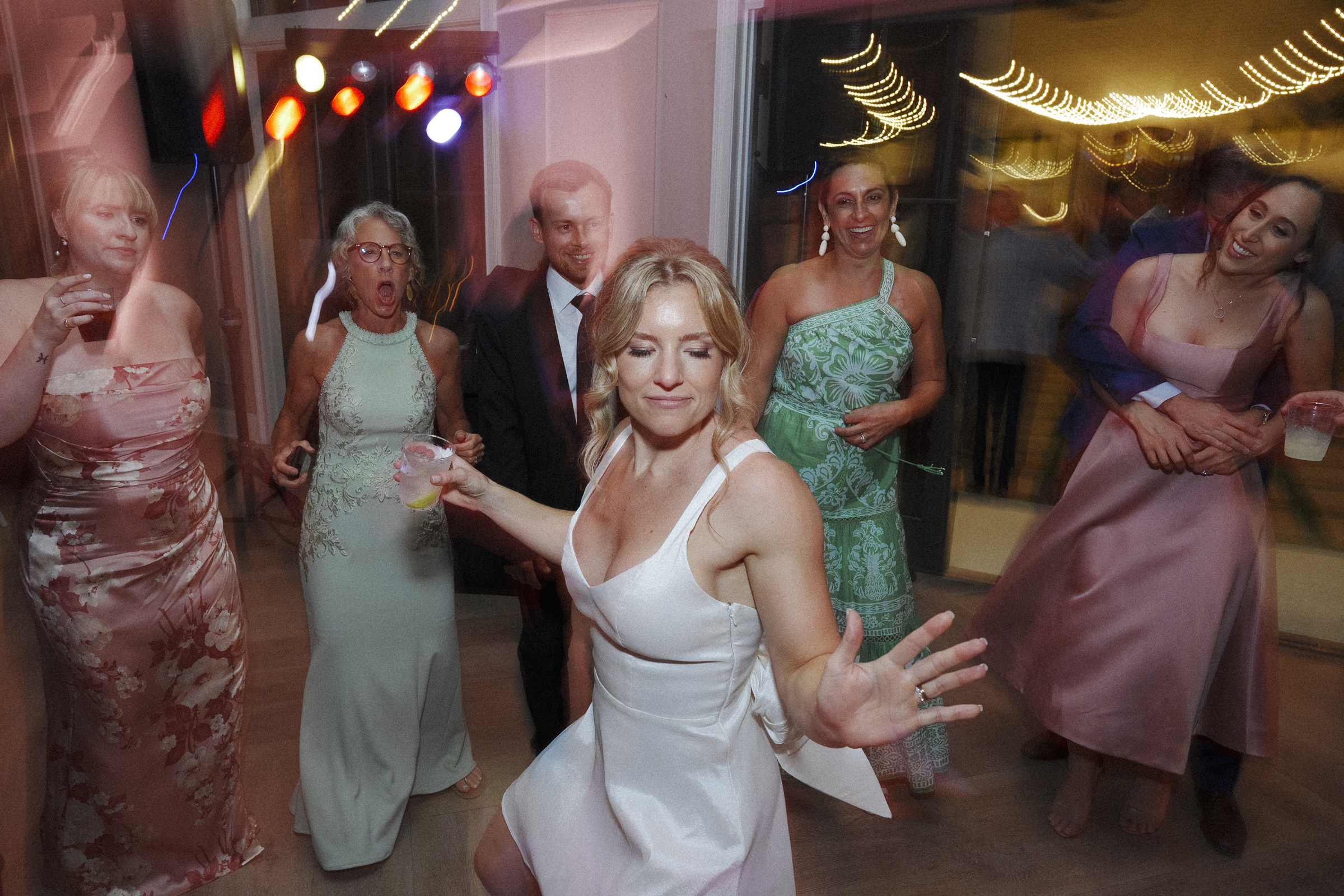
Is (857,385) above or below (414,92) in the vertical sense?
below

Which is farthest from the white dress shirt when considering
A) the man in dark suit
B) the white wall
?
the white wall

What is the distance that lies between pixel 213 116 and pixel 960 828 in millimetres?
1920

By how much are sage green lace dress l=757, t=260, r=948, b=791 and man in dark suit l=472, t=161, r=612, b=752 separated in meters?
0.45

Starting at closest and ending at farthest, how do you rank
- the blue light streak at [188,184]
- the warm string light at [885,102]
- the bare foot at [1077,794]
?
1. the blue light streak at [188,184]
2. the bare foot at [1077,794]
3. the warm string light at [885,102]

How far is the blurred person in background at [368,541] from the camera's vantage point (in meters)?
1.43

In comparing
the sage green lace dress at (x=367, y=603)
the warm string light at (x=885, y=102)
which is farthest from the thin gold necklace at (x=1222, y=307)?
the sage green lace dress at (x=367, y=603)

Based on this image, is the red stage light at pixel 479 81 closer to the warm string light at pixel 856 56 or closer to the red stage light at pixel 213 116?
the red stage light at pixel 213 116

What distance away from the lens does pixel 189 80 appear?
54.7 inches

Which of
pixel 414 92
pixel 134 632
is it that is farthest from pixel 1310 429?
pixel 134 632

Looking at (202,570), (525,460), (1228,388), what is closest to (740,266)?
(525,460)

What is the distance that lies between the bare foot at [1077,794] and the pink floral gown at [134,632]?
5.15ft

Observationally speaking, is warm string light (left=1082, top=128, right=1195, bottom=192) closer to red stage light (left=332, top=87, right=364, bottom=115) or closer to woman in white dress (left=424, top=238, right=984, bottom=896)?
woman in white dress (left=424, top=238, right=984, bottom=896)

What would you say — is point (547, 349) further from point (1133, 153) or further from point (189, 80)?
point (1133, 153)

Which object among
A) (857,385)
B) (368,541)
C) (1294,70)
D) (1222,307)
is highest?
(1294,70)
